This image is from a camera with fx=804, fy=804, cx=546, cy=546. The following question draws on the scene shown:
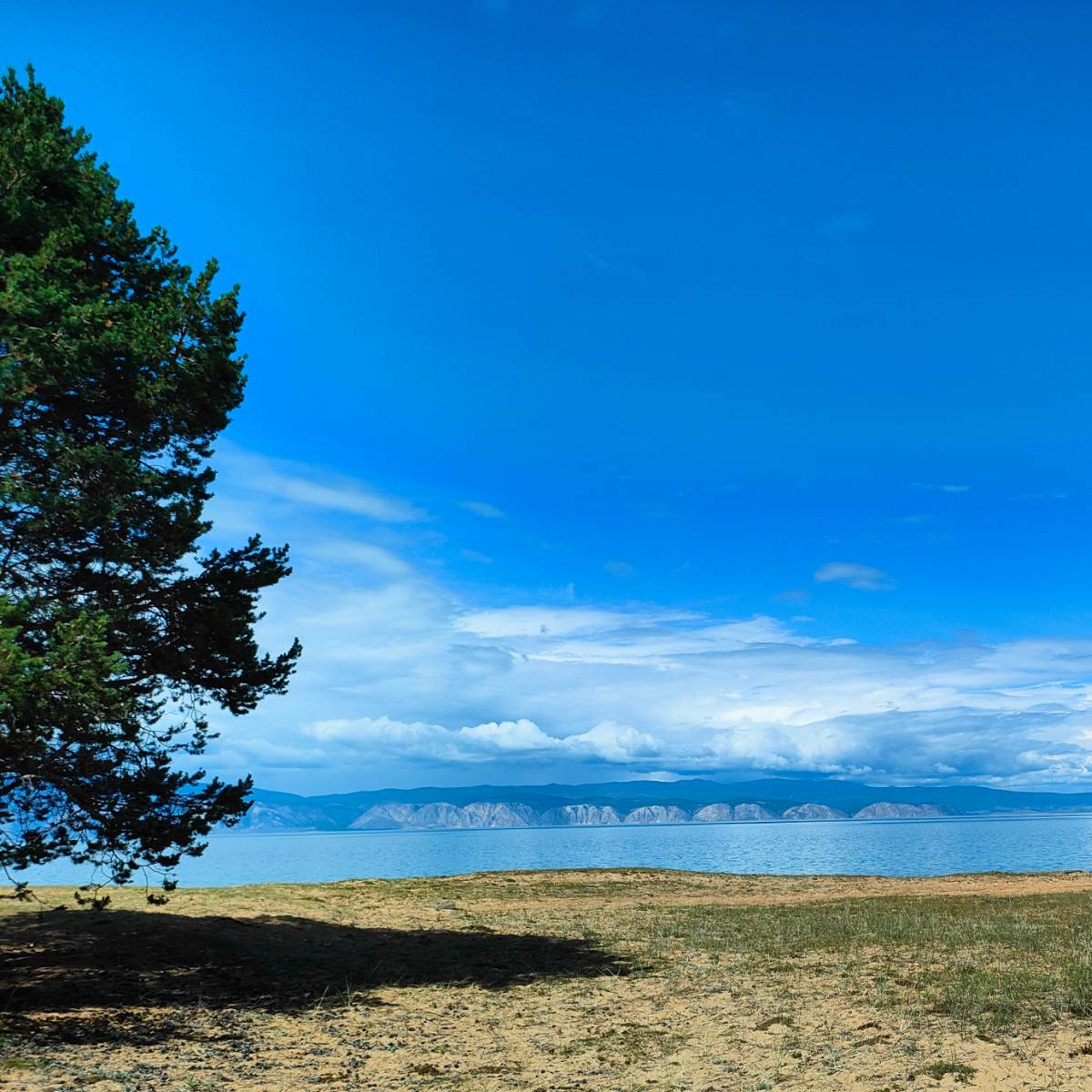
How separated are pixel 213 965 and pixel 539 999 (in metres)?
8.20

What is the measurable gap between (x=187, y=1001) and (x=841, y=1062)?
487 inches

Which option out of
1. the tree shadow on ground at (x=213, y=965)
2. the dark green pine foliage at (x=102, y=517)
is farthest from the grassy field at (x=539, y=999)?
the dark green pine foliage at (x=102, y=517)

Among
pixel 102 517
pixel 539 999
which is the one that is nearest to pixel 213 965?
pixel 539 999

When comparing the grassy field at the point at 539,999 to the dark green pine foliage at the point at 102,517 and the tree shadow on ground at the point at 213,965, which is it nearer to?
the tree shadow on ground at the point at 213,965

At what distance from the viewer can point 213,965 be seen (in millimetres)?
19406

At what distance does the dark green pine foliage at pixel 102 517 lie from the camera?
13078mm

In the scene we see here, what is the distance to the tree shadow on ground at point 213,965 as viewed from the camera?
585 inches

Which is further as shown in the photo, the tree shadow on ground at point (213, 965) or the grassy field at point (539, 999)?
the tree shadow on ground at point (213, 965)

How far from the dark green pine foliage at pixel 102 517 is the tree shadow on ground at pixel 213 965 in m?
2.50

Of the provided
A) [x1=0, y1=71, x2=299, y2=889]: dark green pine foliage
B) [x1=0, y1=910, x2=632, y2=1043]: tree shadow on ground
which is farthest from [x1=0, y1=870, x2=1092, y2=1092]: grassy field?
[x1=0, y1=71, x2=299, y2=889]: dark green pine foliage

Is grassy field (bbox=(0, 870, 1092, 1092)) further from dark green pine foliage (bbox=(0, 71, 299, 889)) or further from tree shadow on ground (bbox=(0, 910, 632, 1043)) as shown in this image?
dark green pine foliage (bbox=(0, 71, 299, 889))

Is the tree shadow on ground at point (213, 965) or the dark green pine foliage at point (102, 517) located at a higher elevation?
the dark green pine foliage at point (102, 517)

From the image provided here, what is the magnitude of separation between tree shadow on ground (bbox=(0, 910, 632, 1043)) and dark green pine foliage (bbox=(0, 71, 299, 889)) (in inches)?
98.5

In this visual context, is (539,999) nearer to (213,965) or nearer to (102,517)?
(213,965)
